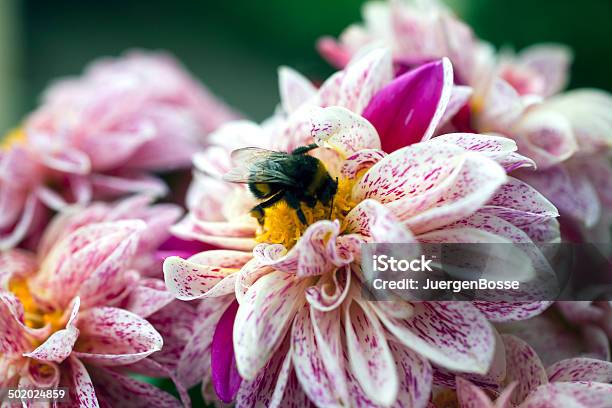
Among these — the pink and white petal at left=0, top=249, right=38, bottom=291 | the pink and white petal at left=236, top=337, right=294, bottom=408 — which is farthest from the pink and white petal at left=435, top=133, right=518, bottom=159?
the pink and white petal at left=0, top=249, right=38, bottom=291

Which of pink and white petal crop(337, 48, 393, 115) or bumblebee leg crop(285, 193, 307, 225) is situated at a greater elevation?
pink and white petal crop(337, 48, 393, 115)

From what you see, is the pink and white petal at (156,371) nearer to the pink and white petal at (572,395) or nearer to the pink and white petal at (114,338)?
the pink and white petal at (114,338)

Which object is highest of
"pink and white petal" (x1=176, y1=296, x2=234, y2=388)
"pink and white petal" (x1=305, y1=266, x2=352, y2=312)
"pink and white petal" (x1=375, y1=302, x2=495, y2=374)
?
"pink and white petal" (x1=305, y1=266, x2=352, y2=312)

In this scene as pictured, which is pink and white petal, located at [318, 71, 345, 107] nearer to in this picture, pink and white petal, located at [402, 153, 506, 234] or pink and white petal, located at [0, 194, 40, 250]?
pink and white petal, located at [402, 153, 506, 234]

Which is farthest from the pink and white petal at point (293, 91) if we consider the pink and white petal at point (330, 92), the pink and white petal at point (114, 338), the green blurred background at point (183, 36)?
the green blurred background at point (183, 36)

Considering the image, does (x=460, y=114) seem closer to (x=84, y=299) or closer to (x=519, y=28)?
(x=84, y=299)

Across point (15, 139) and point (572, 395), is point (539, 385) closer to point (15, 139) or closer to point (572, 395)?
point (572, 395)

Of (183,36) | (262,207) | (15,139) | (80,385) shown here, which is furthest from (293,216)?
(183,36)
